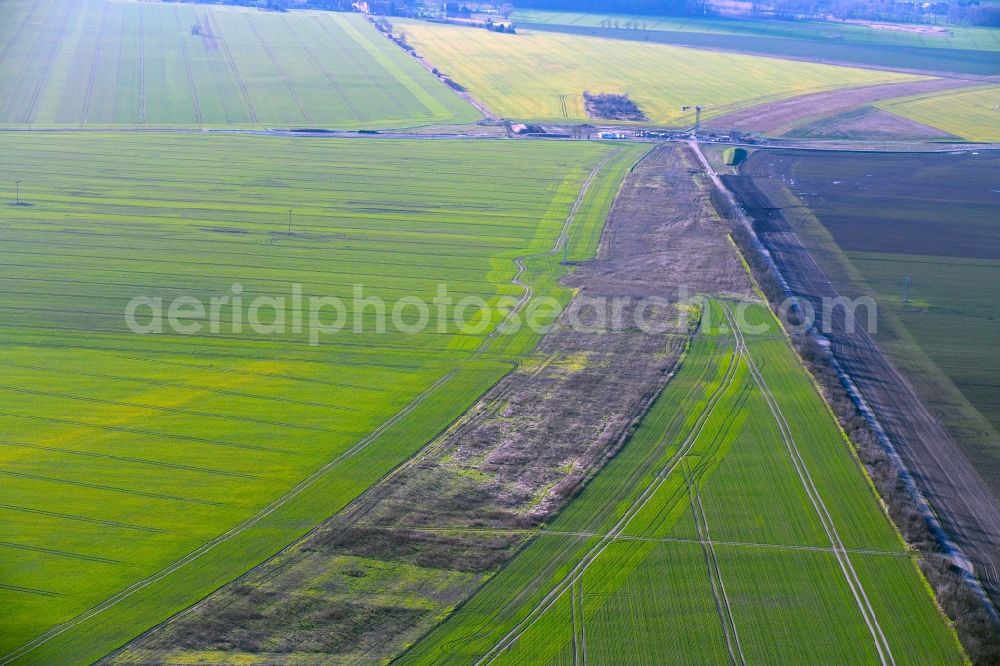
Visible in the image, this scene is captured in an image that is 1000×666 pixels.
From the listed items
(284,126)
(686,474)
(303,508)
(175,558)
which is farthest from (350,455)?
(284,126)

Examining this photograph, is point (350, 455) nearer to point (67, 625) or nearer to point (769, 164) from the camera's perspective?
point (67, 625)

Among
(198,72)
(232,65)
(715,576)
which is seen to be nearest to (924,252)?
(715,576)

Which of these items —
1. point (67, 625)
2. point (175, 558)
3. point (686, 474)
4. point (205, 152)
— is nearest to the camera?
point (67, 625)

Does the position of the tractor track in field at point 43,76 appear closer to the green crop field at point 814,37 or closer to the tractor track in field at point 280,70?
the tractor track in field at point 280,70


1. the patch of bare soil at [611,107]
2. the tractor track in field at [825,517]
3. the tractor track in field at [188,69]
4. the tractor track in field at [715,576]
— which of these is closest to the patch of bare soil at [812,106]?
the patch of bare soil at [611,107]

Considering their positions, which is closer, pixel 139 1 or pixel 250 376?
pixel 250 376

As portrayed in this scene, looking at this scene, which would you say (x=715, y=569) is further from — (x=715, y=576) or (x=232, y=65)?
(x=232, y=65)
